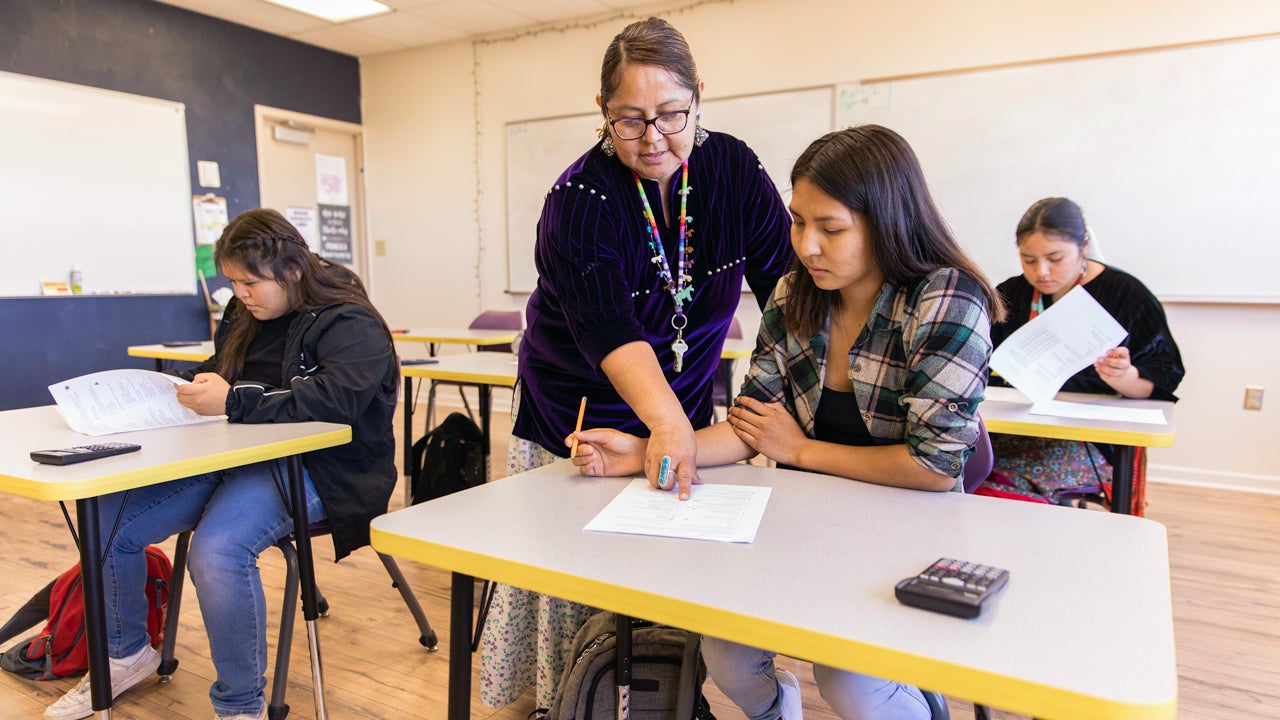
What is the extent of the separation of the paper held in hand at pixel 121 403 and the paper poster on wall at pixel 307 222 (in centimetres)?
418

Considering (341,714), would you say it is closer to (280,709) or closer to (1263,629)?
(280,709)

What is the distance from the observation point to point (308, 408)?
1667 millimetres

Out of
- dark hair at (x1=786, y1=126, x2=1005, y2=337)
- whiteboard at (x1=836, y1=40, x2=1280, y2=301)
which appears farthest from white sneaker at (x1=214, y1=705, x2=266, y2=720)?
whiteboard at (x1=836, y1=40, x2=1280, y2=301)

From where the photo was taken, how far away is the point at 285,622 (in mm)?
1721

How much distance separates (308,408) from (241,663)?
1.69ft

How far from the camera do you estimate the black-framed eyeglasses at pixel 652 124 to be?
117cm

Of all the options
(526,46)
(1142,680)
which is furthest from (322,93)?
(1142,680)

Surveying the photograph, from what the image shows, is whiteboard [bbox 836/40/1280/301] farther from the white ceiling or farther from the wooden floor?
the white ceiling

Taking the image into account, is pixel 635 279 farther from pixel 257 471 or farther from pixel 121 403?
pixel 121 403

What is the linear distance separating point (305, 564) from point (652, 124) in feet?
3.61

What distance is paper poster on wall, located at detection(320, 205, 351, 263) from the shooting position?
577 cm

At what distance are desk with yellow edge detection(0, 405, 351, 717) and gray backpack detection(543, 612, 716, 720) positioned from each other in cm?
62

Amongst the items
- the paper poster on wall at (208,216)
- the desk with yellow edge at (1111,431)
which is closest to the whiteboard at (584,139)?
the paper poster on wall at (208,216)

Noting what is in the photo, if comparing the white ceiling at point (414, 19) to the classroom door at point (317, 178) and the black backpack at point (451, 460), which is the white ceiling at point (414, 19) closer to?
the classroom door at point (317, 178)
